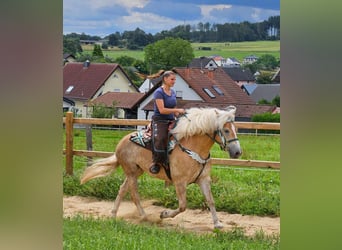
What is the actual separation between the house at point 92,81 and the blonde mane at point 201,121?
0.30 m

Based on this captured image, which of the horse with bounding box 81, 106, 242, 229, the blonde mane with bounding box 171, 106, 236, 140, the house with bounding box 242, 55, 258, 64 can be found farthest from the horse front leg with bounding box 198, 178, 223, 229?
the house with bounding box 242, 55, 258, 64

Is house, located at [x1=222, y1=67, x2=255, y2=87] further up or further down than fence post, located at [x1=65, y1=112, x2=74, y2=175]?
further up

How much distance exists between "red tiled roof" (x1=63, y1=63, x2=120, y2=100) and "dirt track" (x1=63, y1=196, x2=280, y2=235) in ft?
2.00

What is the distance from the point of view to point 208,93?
2488 mm

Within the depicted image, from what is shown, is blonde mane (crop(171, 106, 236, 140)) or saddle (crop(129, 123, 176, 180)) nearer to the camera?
blonde mane (crop(171, 106, 236, 140))

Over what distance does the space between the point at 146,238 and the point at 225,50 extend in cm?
82

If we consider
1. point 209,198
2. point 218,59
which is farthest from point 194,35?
point 209,198

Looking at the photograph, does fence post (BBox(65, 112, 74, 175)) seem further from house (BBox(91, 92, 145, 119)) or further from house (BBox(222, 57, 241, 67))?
house (BBox(222, 57, 241, 67))

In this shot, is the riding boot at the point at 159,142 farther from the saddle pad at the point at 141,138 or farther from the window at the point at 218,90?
the window at the point at 218,90

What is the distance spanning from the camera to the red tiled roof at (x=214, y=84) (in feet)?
7.77

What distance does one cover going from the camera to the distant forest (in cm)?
186
